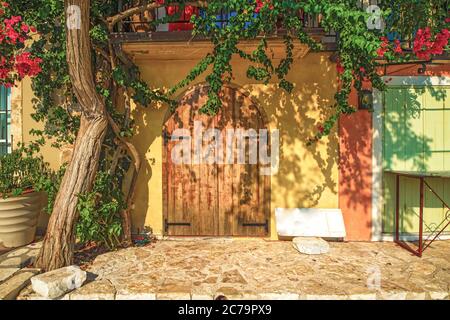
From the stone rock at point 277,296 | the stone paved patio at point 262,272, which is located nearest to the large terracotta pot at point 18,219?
the stone paved patio at point 262,272

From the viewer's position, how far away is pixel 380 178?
16.7 feet

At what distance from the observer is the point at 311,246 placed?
450 cm

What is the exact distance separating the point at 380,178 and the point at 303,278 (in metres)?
2.58

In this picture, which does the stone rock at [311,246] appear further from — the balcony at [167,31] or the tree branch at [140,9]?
the tree branch at [140,9]

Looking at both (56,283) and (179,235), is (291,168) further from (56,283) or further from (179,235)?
(56,283)

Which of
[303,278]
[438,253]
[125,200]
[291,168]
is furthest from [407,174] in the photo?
[125,200]

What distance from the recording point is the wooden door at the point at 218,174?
520 centimetres

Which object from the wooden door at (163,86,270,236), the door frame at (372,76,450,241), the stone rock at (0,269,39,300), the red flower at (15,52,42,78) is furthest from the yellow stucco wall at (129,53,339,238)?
the stone rock at (0,269,39,300)

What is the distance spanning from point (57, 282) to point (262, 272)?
2508mm

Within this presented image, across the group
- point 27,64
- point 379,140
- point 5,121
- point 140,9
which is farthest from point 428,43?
point 5,121

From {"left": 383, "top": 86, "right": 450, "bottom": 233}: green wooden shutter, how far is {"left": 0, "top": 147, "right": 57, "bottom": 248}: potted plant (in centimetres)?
576

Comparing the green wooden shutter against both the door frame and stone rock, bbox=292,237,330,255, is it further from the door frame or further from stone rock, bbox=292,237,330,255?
stone rock, bbox=292,237,330,255

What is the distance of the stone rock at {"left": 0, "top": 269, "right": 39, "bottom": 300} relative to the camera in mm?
3190
